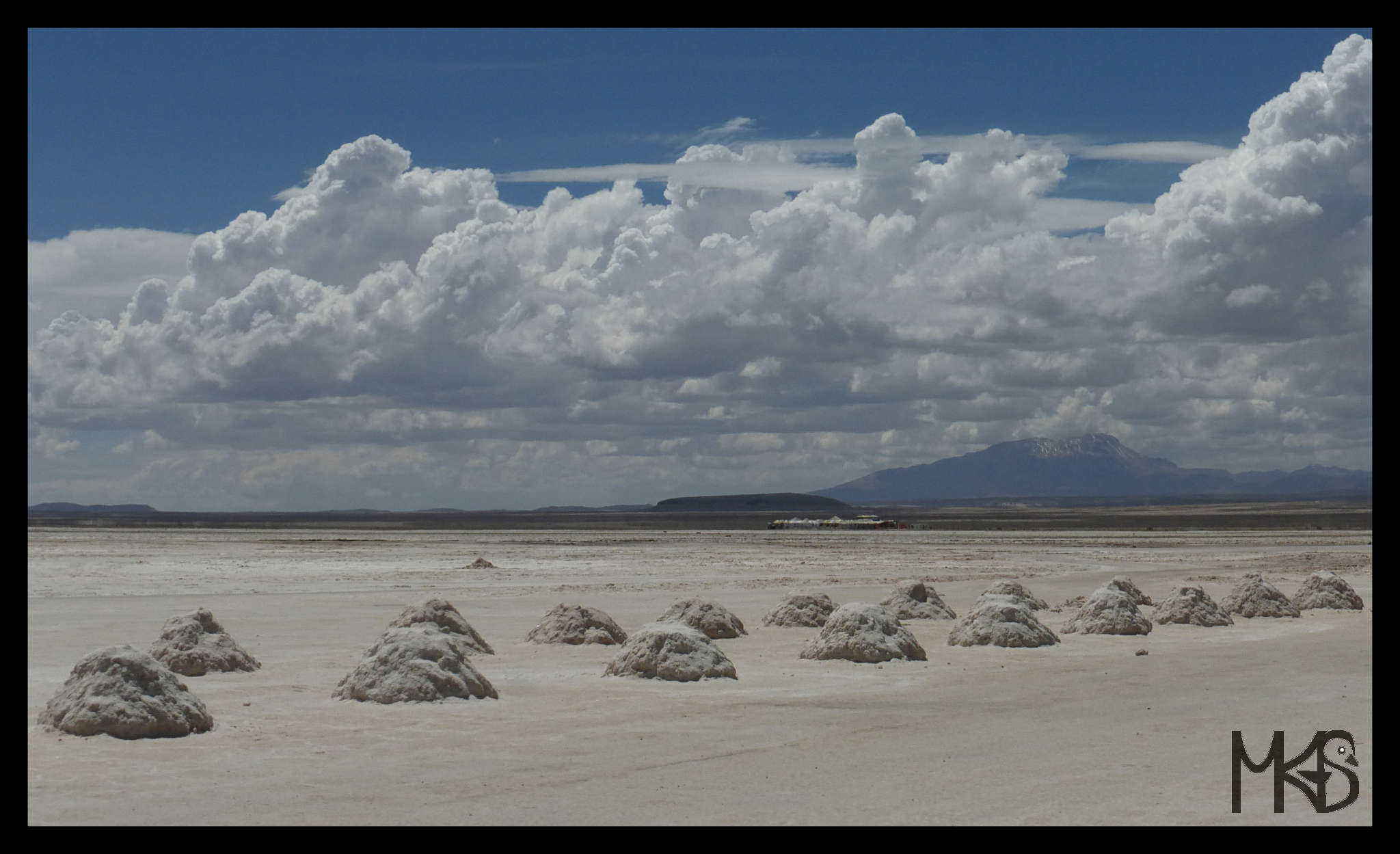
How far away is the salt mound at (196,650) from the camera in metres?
16.4

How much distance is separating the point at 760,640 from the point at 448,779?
39.2 ft

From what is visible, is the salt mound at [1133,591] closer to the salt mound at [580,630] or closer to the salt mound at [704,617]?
the salt mound at [704,617]

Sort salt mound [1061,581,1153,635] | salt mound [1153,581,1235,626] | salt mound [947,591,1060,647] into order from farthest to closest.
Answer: salt mound [1153,581,1235,626] → salt mound [1061,581,1153,635] → salt mound [947,591,1060,647]

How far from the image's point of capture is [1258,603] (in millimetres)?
26703

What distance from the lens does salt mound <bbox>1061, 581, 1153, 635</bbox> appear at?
22.9 meters

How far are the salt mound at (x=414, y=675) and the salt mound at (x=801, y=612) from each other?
1021cm

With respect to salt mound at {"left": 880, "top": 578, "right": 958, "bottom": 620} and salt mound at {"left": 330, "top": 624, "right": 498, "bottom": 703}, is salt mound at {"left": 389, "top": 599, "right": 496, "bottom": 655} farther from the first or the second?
salt mound at {"left": 880, "top": 578, "right": 958, "bottom": 620}

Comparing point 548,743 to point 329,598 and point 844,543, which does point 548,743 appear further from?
point 844,543

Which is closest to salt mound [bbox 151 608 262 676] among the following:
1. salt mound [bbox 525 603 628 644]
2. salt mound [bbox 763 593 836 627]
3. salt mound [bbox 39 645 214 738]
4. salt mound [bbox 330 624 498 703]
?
salt mound [bbox 330 624 498 703]

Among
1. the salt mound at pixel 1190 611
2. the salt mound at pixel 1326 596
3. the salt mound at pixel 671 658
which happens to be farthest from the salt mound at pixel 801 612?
the salt mound at pixel 1326 596

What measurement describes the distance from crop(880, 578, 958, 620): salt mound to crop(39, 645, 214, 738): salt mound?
1611cm

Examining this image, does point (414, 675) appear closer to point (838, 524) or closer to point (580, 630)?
point (580, 630)

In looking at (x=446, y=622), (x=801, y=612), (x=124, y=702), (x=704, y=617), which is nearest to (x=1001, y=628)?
(x=801, y=612)

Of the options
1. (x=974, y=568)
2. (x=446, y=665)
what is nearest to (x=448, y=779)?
(x=446, y=665)
